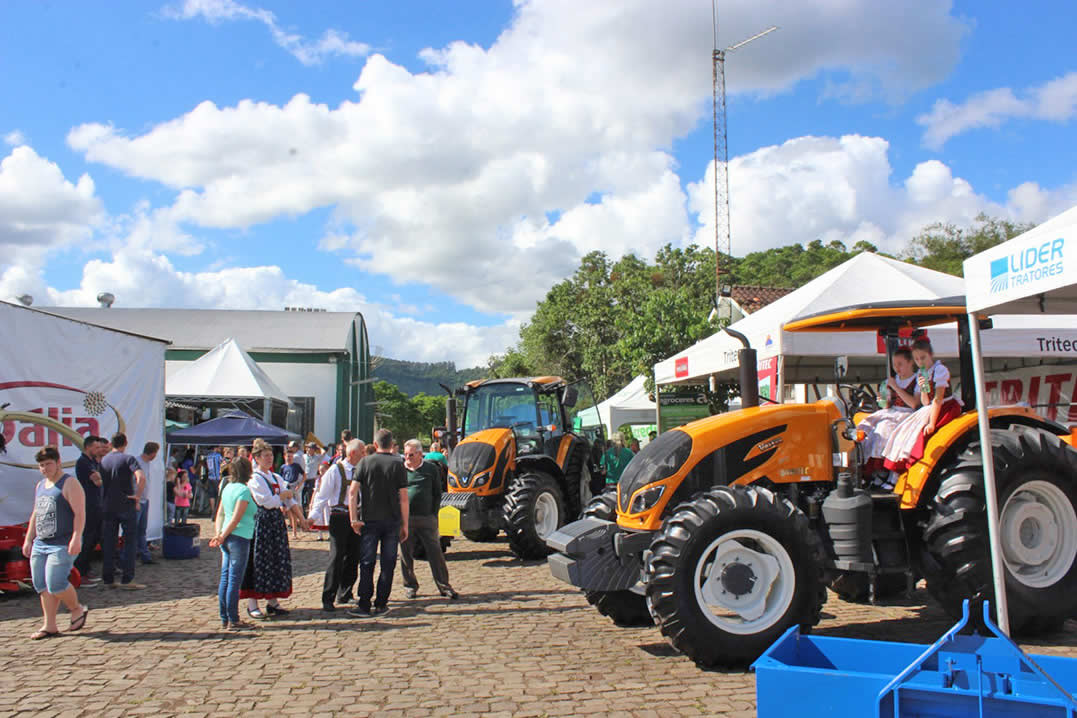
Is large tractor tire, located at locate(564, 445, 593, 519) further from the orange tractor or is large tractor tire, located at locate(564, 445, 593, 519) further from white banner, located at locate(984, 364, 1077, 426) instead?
white banner, located at locate(984, 364, 1077, 426)

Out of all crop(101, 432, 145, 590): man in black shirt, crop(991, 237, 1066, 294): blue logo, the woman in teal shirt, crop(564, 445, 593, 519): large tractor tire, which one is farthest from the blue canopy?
crop(991, 237, 1066, 294): blue logo

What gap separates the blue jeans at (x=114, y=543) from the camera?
30.8 ft

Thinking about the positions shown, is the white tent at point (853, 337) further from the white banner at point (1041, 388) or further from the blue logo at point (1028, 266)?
the blue logo at point (1028, 266)

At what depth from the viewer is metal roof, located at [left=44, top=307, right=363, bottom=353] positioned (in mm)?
40719

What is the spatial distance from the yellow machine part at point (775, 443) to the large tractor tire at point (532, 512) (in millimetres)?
4650

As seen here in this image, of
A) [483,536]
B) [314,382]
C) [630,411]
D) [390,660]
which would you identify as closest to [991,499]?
[390,660]

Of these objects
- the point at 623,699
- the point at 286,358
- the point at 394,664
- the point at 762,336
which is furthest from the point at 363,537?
the point at 286,358

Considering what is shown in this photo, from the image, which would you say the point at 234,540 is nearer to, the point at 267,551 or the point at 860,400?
the point at 267,551

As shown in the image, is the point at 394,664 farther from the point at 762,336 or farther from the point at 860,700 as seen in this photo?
the point at 762,336

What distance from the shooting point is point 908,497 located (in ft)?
19.0

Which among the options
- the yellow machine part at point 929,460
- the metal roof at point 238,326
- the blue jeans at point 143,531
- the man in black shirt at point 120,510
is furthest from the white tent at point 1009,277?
the metal roof at point 238,326

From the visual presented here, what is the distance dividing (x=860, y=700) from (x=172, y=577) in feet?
29.9

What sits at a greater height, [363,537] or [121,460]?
[121,460]

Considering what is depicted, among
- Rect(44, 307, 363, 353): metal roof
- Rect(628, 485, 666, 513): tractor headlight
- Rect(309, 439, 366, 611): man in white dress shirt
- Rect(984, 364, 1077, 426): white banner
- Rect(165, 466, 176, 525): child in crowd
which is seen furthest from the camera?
Rect(44, 307, 363, 353): metal roof
